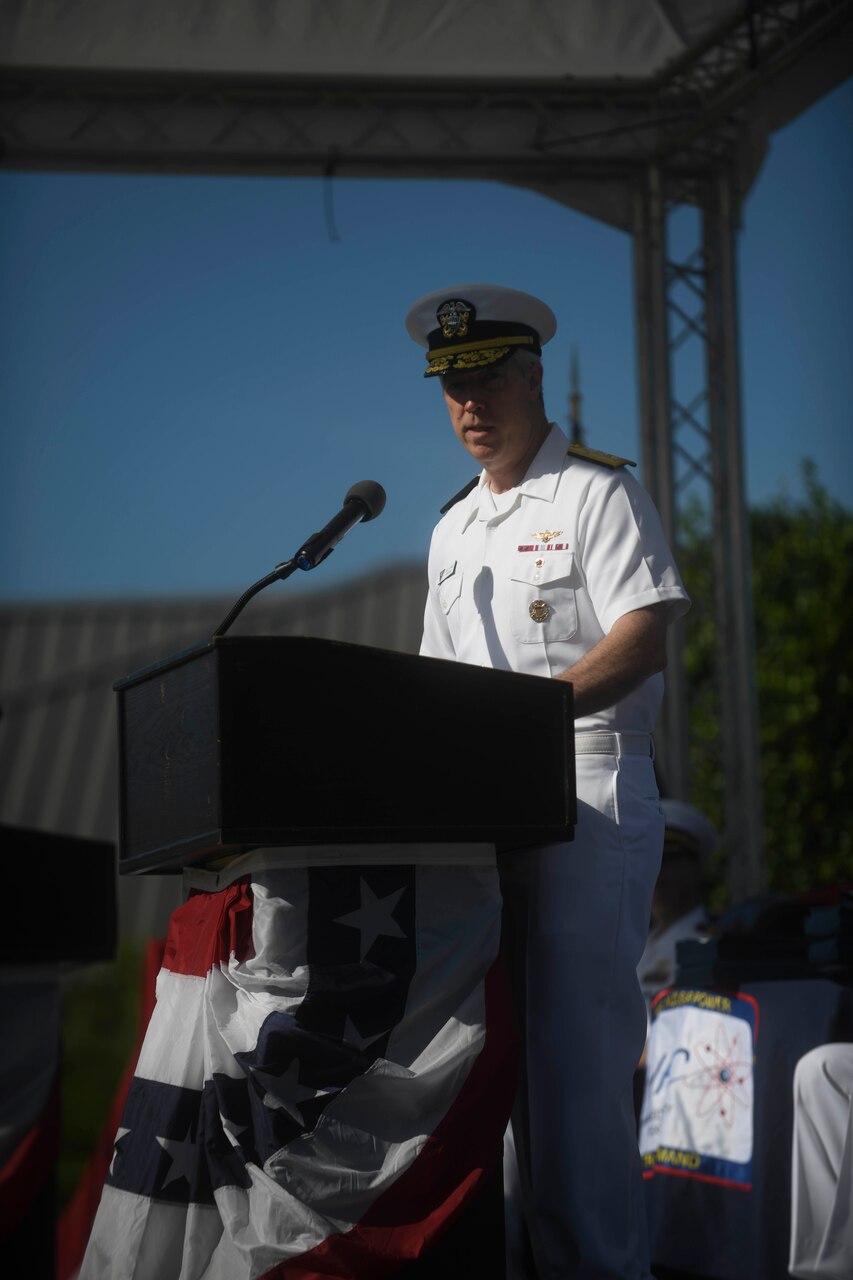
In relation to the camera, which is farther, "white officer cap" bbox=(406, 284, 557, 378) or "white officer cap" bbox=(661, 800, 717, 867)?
"white officer cap" bbox=(661, 800, 717, 867)

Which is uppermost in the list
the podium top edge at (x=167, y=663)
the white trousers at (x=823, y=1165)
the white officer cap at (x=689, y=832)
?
the podium top edge at (x=167, y=663)

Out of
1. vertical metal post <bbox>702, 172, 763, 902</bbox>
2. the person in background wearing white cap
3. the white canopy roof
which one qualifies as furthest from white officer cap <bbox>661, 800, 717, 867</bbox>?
the white canopy roof

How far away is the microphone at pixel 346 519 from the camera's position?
2271 mm

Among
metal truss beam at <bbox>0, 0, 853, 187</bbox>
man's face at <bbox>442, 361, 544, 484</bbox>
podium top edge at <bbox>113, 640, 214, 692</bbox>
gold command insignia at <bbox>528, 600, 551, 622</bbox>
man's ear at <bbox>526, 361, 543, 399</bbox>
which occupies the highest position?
metal truss beam at <bbox>0, 0, 853, 187</bbox>

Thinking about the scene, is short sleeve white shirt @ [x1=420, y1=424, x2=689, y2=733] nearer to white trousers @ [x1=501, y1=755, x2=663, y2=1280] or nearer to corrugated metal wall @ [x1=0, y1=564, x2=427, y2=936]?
white trousers @ [x1=501, y1=755, x2=663, y2=1280]

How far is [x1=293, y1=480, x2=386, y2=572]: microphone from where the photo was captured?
7.45ft

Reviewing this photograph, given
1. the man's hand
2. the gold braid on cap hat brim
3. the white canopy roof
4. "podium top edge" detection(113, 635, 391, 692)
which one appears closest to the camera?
"podium top edge" detection(113, 635, 391, 692)

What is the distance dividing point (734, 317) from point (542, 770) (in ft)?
14.4

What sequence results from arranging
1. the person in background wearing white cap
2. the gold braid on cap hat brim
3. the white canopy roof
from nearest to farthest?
the gold braid on cap hat brim
the person in background wearing white cap
the white canopy roof

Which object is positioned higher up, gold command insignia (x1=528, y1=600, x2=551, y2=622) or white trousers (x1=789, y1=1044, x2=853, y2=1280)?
gold command insignia (x1=528, y1=600, x2=551, y2=622)

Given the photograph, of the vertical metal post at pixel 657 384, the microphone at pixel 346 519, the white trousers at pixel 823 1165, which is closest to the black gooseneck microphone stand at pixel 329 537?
the microphone at pixel 346 519

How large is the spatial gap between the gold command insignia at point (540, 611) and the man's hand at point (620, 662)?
0.15 m

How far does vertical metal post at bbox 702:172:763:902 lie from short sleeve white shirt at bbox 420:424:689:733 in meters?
3.48

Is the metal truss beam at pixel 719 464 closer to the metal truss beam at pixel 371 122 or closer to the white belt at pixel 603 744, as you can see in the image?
the metal truss beam at pixel 371 122
